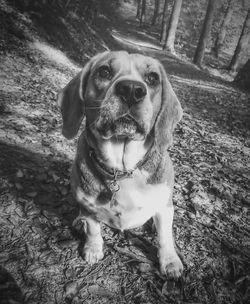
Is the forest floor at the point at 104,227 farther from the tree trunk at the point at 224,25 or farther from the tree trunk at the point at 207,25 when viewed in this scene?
the tree trunk at the point at 224,25

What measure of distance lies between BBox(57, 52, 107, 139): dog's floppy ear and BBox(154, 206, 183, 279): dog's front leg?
1220mm

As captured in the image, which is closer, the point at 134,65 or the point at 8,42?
the point at 134,65

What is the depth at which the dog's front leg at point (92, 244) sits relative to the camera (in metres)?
2.92

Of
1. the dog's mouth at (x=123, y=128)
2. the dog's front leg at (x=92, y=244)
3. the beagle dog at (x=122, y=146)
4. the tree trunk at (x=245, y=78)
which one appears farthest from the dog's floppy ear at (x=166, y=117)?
the tree trunk at (x=245, y=78)

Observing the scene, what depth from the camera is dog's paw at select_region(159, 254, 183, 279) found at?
2847 millimetres

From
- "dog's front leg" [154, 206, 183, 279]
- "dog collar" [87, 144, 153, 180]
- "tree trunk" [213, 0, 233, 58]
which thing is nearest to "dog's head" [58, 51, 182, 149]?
"dog collar" [87, 144, 153, 180]

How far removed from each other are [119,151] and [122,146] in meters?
0.06

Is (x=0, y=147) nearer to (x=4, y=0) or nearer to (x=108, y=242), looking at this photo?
(x=108, y=242)

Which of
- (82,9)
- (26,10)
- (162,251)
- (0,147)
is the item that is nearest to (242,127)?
(162,251)

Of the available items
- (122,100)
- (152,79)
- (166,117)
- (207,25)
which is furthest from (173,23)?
(122,100)

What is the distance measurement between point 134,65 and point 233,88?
9875mm

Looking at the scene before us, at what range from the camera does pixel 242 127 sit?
6879 millimetres

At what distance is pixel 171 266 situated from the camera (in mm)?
2879

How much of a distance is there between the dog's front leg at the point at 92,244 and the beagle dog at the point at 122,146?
0.29 ft
